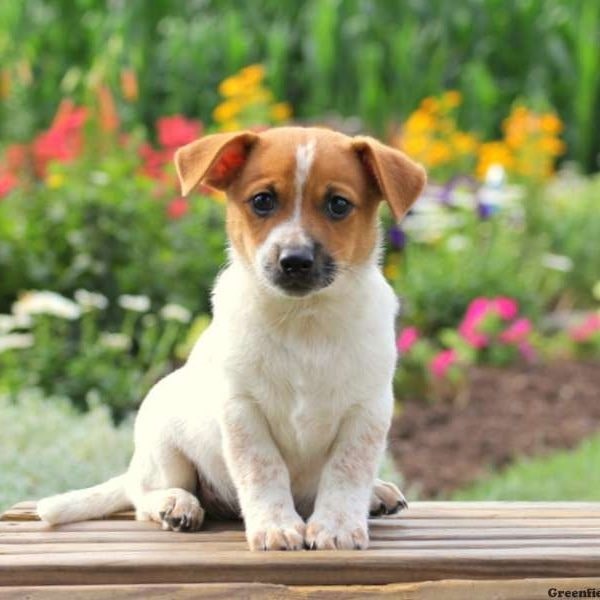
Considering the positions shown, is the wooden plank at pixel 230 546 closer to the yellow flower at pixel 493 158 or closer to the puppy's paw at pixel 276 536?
the puppy's paw at pixel 276 536

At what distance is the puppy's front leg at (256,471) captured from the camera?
3555 millimetres

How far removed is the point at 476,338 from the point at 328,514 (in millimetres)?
4733

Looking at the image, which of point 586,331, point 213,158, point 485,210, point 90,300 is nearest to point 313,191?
point 213,158

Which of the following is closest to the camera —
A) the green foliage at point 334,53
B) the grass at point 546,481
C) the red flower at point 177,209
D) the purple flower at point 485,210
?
the grass at point 546,481

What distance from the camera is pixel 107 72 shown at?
11.8m

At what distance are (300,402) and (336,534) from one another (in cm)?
36

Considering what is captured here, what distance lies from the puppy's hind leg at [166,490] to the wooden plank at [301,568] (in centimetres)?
39

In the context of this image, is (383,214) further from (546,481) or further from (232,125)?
(232,125)

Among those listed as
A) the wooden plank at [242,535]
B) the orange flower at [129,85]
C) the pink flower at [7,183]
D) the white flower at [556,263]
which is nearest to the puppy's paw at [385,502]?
the wooden plank at [242,535]

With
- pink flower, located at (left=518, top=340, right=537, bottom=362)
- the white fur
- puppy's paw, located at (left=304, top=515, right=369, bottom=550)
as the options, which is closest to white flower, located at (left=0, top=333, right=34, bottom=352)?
pink flower, located at (left=518, top=340, right=537, bottom=362)

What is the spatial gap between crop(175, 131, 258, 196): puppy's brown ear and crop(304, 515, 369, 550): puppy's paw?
3.11 ft

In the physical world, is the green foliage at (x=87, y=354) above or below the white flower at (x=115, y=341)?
below

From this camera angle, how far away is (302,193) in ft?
11.6

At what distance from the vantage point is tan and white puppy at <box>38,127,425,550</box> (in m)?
3.53
